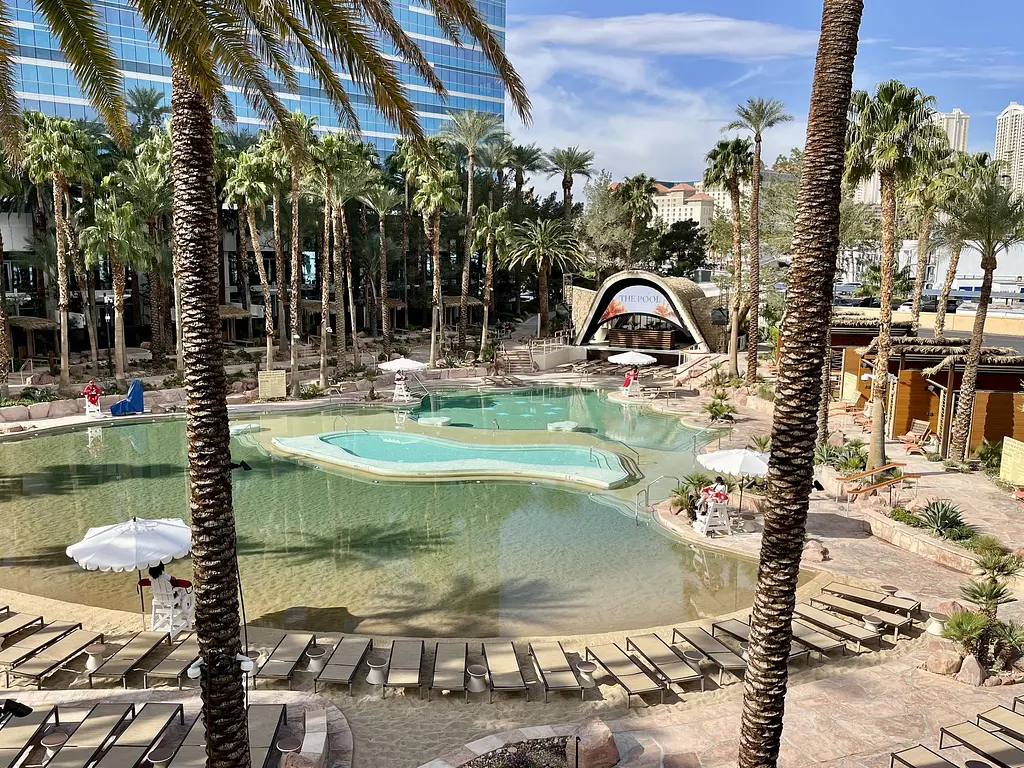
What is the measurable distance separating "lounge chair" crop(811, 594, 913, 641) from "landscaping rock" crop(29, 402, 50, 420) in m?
26.3

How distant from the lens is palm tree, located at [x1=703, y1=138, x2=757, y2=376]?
3472 centimetres

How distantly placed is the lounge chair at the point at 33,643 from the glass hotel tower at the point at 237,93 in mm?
24380

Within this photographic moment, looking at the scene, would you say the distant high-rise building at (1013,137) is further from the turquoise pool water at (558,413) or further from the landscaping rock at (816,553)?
the landscaping rock at (816,553)

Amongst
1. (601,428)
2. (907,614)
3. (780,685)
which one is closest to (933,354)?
(601,428)

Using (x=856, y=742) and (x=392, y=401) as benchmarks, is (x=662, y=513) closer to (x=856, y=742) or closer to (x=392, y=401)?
(x=856, y=742)

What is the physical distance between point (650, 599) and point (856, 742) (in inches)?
198

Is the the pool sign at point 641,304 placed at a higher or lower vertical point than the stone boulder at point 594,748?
higher

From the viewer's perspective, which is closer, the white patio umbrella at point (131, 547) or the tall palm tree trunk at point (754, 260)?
the white patio umbrella at point (131, 547)

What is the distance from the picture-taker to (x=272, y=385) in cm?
3067

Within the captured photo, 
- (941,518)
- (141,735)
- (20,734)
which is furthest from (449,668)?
(941,518)

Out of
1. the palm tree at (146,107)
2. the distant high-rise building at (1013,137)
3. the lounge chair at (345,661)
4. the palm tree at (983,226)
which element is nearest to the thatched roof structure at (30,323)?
the palm tree at (146,107)

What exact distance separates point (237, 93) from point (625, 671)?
6831 cm

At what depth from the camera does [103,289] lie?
153ft

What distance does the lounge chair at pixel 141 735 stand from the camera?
26.0 ft
